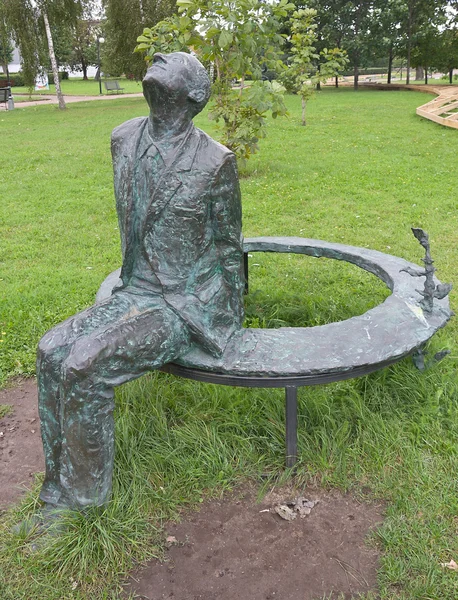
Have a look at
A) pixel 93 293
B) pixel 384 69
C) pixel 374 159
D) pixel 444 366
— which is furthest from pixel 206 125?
pixel 384 69

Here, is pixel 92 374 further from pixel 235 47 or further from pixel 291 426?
pixel 235 47

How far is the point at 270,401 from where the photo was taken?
331cm

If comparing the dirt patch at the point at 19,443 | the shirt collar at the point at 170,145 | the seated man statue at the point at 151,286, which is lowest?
the dirt patch at the point at 19,443

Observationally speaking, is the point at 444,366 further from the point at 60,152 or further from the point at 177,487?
the point at 60,152

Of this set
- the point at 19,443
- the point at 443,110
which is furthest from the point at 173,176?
the point at 443,110

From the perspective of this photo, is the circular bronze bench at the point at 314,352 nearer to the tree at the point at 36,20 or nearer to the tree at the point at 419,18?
the tree at the point at 36,20

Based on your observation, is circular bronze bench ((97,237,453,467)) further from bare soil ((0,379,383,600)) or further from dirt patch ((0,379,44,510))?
dirt patch ((0,379,44,510))

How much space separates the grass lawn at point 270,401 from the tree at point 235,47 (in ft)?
3.62

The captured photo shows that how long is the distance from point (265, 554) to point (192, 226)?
1.47 meters

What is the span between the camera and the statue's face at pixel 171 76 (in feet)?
7.81

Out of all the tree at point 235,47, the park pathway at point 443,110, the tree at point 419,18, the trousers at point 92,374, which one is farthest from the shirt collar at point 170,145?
the tree at point 419,18

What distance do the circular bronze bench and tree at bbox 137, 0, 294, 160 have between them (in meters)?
4.38

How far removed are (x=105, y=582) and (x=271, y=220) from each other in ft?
17.5

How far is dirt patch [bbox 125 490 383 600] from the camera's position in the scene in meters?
2.40
